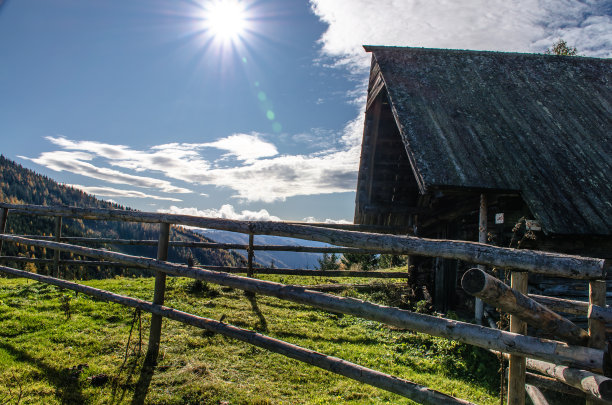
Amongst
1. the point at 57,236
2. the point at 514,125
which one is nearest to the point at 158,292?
the point at 57,236

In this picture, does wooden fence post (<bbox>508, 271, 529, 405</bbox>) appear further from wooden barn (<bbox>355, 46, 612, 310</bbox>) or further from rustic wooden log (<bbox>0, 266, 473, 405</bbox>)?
wooden barn (<bbox>355, 46, 612, 310</bbox>)

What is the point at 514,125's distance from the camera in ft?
30.5

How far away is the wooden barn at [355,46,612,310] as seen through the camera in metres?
7.18

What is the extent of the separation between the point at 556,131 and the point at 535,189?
321cm

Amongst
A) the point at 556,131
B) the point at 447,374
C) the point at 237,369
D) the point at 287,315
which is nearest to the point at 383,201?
the point at 556,131

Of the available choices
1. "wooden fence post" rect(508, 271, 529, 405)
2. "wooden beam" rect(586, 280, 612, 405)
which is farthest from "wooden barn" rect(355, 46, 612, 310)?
"wooden fence post" rect(508, 271, 529, 405)

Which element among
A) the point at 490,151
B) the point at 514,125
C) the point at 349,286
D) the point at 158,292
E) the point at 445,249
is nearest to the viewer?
the point at 445,249

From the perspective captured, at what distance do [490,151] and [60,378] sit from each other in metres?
8.78

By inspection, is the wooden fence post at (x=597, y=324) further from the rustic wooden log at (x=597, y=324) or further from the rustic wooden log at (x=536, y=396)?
the rustic wooden log at (x=536, y=396)

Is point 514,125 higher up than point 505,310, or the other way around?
point 514,125

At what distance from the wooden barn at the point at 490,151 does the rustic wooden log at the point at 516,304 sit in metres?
3.79

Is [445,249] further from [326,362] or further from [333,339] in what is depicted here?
[333,339]

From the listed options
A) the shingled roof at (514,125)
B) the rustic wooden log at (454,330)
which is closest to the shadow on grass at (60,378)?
the rustic wooden log at (454,330)

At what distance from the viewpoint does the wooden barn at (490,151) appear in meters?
7.18
